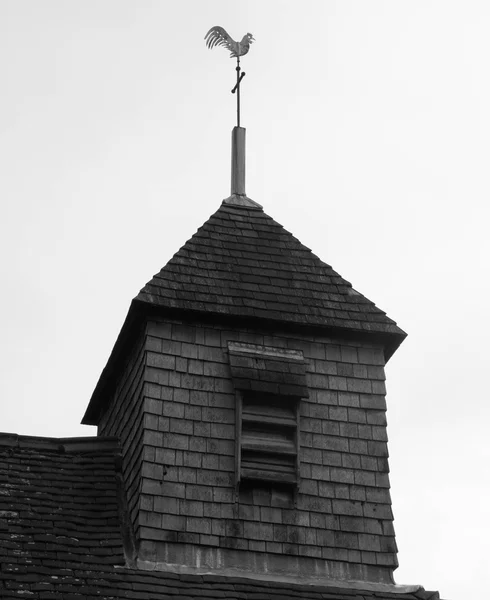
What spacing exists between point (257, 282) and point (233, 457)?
218 cm

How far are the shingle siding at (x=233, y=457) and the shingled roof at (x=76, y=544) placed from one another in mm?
435

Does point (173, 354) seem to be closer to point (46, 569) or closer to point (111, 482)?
point (111, 482)

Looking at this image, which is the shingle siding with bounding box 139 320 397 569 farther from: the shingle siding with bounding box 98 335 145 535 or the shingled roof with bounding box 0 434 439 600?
the shingled roof with bounding box 0 434 439 600

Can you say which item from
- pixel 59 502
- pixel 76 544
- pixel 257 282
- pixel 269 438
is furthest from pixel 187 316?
pixel 76 544

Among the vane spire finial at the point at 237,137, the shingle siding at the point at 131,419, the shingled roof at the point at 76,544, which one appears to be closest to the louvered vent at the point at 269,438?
the shingle siding at the point at 131,419

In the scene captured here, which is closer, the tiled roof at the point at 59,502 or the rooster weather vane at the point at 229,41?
the tiled roof at the point at 59,502

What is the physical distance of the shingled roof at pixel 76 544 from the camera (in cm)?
1147

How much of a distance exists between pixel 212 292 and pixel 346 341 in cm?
158


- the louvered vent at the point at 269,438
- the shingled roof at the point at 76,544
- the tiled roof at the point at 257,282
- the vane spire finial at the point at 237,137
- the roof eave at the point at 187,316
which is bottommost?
the shingled roof at the point at 76,544

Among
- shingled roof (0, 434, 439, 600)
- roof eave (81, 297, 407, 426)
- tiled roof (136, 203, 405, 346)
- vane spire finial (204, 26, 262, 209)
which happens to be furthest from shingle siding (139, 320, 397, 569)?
vane spire finial (204, 26, 262, 209)

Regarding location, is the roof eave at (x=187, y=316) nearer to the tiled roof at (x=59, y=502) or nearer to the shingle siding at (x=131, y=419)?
the shingle siding at (x=131, y=419)

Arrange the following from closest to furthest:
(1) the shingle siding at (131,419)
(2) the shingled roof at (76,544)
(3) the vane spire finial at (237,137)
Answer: (2) the shingled roof at (76,544)
(1) the shingle siding at (131,419)
(3) the vane spire finial at (237,137)

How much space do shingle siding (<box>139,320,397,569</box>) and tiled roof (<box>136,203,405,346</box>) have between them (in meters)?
0.26

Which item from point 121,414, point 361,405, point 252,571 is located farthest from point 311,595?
point 121,414
